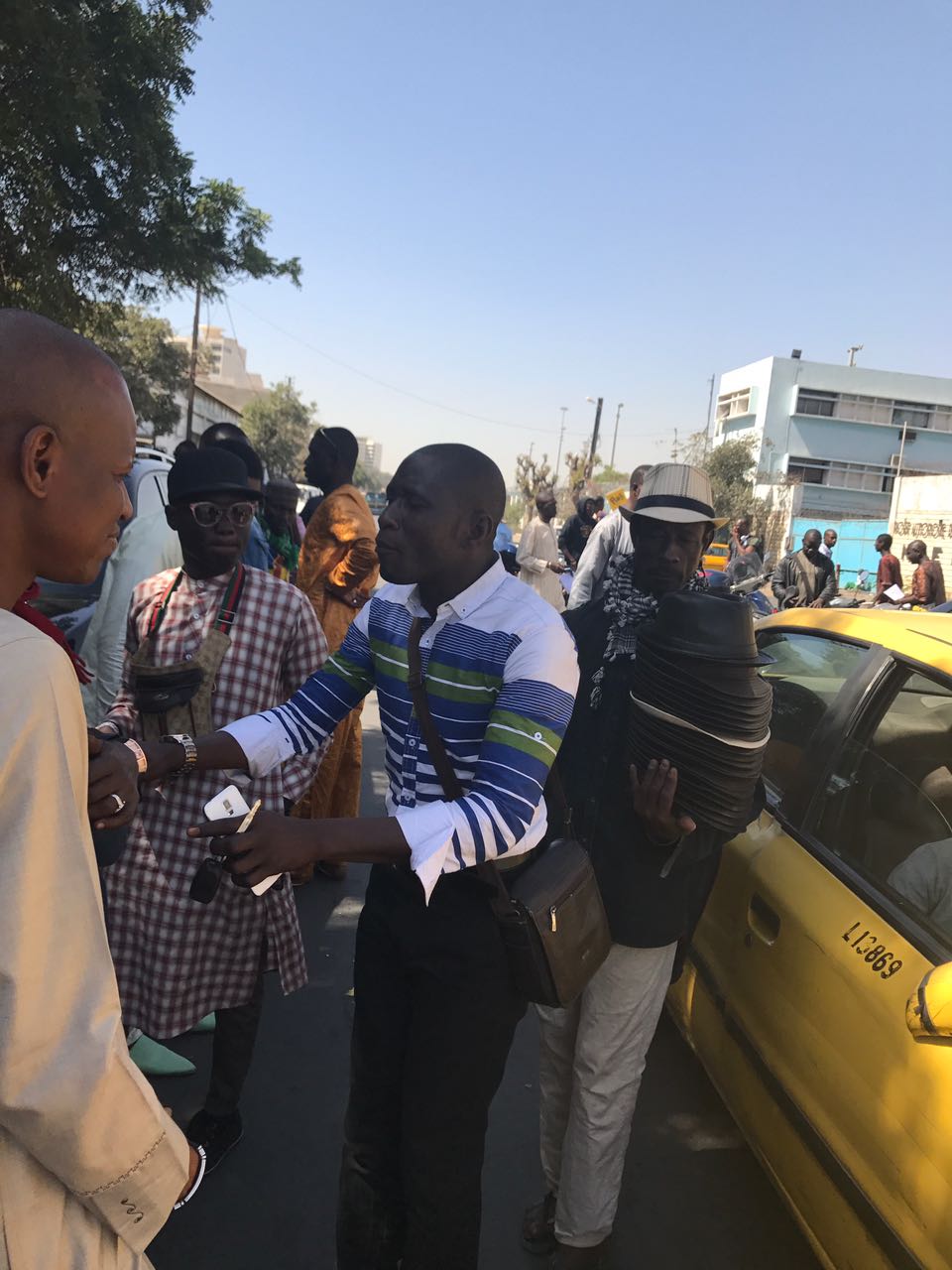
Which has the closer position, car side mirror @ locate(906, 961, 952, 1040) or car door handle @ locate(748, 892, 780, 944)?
car side mirror @ locate(906, 961, 952, 1040)

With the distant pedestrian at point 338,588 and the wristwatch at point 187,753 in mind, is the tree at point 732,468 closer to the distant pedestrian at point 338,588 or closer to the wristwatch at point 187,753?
the distant pedestrian at point 338,588

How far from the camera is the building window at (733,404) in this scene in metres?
49.7

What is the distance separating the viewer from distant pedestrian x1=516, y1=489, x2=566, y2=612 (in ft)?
31.6

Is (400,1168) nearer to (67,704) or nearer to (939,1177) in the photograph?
(939,1177)

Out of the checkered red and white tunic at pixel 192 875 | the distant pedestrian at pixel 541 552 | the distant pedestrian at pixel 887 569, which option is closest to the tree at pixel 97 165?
the distant pedestrian at pixel 541 552

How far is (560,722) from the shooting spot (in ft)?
5.58

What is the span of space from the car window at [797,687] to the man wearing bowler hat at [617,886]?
74cm

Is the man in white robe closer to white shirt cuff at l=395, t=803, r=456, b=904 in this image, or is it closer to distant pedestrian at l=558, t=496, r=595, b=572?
white shirt cuff at l=395, t=803, r=456, b=904

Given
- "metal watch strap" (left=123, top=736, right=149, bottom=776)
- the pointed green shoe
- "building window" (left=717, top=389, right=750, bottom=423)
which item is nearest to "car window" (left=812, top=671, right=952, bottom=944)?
"metal watch strap" (left=123, top=736, right=149, bottom=776)

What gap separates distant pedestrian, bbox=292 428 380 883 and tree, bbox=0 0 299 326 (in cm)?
823

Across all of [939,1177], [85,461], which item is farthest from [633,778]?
[85,461]

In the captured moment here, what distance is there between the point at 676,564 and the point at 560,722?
814 millimetres

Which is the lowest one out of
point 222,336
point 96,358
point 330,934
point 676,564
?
point 330,934

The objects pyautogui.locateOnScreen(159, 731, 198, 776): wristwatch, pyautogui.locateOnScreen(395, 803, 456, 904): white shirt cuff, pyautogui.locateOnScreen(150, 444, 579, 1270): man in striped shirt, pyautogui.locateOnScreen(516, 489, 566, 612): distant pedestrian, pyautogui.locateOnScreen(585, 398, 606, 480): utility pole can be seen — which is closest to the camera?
pyautogui.locateOnScreen(395, 803, 456, 904): white shirt cuff
